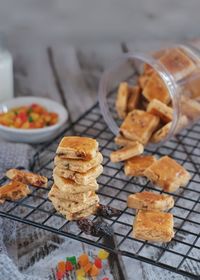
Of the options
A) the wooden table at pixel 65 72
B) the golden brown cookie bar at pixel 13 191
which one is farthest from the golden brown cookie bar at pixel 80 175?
the wooden table at pixel 65 72

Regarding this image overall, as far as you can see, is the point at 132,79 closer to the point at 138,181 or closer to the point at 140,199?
the point at 138,181

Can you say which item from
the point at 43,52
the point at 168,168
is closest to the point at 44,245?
the point at 168,168

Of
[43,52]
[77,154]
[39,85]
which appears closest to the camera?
[77,154]

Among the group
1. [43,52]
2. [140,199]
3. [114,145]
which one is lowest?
[43,52]

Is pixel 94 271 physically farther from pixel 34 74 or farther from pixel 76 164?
pixel 34 74

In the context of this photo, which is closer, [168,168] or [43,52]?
[168,168]

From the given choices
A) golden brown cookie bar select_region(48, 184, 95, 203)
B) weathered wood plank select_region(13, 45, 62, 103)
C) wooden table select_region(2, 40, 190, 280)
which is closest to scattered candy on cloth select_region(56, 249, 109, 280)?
golden brown cookie bar select_region(48, 184, 95, 203)
